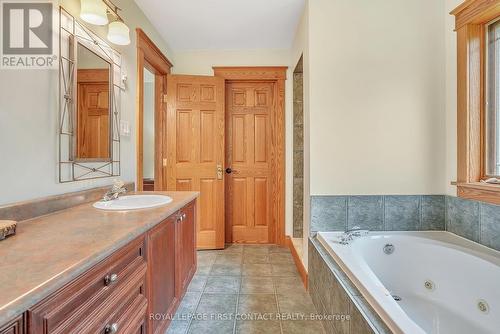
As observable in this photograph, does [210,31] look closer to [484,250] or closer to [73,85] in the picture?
[73,85]

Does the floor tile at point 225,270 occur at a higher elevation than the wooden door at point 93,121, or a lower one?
lower

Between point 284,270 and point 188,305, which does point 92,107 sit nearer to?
point 188,305

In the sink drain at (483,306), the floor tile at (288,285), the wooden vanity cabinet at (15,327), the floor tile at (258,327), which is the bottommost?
the floor tile at (258,327)

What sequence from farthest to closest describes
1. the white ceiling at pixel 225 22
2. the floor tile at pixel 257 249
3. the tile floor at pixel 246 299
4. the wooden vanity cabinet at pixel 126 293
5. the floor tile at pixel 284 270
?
1. the floor tile at pixel 257 249
2. the floor tile at pixel 284 270
3. the white ceiling at pixel 225 22
4. the tile floor at pixel 246 299
5. the wooden vanity cabinet at pixel 126 293

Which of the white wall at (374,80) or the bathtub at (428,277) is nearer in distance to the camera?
the bathtub at (428,277)

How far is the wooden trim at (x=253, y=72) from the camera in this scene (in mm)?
3098

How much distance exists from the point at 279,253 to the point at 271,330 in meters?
1.29

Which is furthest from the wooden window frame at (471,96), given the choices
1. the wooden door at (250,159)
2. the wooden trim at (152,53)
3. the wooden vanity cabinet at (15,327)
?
the wooden trim at (152,53)

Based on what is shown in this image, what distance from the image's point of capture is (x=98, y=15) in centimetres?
Answer: 146

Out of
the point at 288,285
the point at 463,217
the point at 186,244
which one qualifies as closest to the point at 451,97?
the point at 463,217

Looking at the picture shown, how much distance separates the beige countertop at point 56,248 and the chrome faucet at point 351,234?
123 centimetres

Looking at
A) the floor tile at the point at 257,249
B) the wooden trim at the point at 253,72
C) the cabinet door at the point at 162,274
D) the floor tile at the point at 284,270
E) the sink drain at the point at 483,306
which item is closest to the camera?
the cabinet door at the point at 162,274

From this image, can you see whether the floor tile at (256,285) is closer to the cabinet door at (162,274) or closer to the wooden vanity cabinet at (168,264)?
the wooden vanity cabinet at (168,264)

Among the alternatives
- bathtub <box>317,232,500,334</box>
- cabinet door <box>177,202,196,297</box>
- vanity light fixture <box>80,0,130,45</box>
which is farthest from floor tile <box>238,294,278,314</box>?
vanity light fixture <box>80,0,130,45</box>
